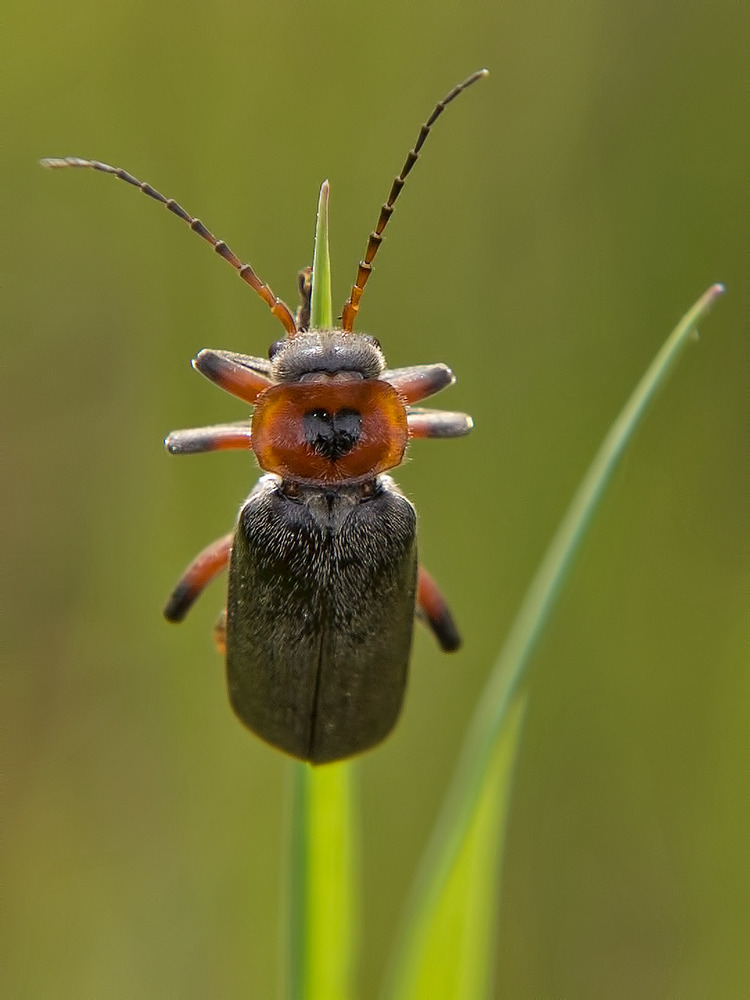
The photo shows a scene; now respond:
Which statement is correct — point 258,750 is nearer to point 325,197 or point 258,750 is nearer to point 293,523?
point 293,523

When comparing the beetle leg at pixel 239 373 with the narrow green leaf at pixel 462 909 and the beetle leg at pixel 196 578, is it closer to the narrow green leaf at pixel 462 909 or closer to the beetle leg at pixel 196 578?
the beetle leg at pixel 196 578

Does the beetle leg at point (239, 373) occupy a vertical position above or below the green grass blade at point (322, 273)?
above

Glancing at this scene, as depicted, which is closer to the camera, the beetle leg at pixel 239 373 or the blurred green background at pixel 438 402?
the beetle leg at pixel 239 373

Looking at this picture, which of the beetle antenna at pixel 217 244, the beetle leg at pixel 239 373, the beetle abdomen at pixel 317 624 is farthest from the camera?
the beetle leg at pixel 239 373

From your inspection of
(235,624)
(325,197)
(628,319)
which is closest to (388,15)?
(628,319)

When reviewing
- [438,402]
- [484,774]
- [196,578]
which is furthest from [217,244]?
[484,774]

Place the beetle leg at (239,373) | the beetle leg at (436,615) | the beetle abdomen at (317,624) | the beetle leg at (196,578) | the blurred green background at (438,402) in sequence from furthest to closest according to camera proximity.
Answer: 1. the blurred green background at (438,402)
2. the beetle leg at (436,615)
3. the beetle leg at (196,578)
4. the beetle leg at (239,373)
5. the beetle abdomen at (317,624)

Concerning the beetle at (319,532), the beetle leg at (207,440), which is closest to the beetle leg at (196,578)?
the beetle at (319,532)

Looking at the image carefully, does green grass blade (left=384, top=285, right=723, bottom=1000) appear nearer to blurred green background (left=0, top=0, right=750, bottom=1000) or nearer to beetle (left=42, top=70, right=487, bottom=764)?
beetle (left=42, top=70, right=487, bottom=764)
